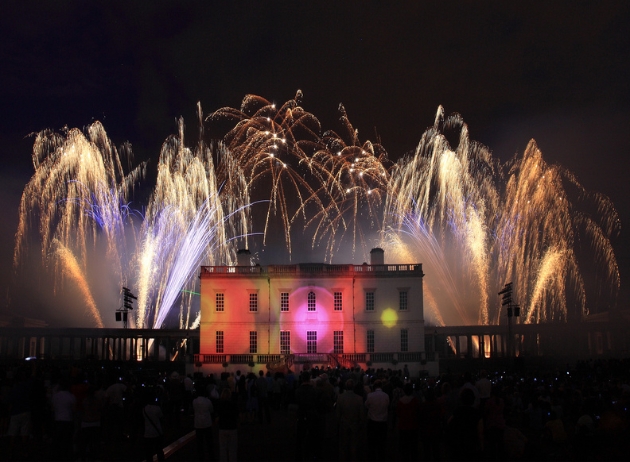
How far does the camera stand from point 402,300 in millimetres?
57625

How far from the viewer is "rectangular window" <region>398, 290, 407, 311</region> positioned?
57531 mm

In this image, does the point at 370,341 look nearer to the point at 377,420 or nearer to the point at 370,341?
the point at 370,341

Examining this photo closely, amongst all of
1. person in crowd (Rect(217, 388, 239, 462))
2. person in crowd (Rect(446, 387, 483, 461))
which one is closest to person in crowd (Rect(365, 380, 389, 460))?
person in crowd (Rect(217, 388, 239, 462))

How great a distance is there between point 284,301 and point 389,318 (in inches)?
303

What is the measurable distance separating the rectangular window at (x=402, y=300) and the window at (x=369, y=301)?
1.97m

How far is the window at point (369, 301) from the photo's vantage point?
57344 mm

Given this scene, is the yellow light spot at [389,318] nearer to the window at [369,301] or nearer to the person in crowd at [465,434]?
the window at [369,301]

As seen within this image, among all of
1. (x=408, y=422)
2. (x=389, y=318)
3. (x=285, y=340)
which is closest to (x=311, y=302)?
(x=285, y=340)

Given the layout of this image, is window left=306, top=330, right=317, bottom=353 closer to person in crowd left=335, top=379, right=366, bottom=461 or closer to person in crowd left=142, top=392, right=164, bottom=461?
person in crowd left=335, top=379, right=366, bottom=461

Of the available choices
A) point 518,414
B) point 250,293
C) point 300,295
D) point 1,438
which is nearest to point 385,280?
point 300,295

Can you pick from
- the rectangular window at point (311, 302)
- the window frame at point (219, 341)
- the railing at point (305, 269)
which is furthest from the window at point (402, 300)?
the window frame at point (219, 341)

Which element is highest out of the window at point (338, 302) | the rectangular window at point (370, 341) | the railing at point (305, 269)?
the railing at point (305, 269)

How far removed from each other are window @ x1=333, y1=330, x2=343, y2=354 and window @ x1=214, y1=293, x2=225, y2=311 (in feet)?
27.3

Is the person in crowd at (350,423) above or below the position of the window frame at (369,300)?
below
